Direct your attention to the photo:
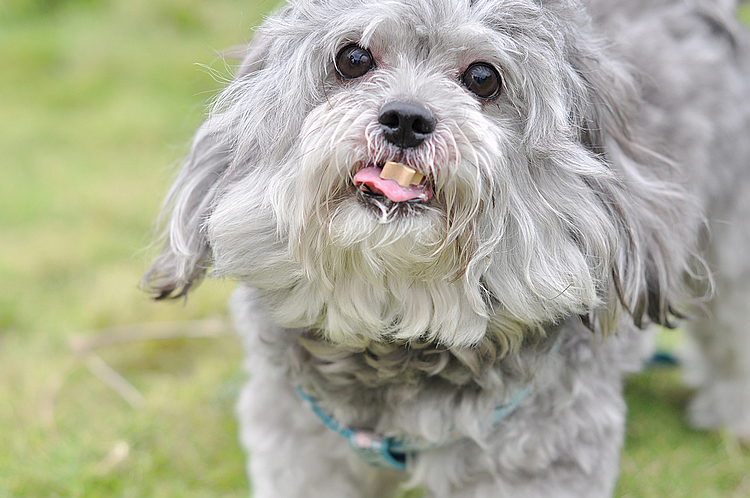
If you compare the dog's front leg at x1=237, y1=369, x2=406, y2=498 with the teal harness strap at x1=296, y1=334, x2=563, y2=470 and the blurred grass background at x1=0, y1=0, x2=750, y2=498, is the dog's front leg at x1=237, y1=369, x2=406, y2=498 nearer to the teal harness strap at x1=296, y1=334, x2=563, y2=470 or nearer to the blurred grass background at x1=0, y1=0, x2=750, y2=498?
the teal harness strap at x1=296, y1=334, x2=563, y2=470

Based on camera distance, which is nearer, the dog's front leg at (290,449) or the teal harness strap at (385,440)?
the teal harness strap at (385,440)

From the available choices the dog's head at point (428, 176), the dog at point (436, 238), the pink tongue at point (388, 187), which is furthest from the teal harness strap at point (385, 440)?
the pink tongue at point (388, 187)

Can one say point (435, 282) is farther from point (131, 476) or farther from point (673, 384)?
point (673, 384)

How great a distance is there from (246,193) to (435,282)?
495 mm

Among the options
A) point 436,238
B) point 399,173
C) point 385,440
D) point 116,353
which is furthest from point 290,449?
point 116,353

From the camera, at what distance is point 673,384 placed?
3.76 metres

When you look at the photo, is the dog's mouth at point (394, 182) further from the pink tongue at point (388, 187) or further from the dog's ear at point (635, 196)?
the dog's ear at point (635, 196)

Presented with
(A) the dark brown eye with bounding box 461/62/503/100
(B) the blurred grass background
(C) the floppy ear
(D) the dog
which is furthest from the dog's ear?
(B) the blurred grass background

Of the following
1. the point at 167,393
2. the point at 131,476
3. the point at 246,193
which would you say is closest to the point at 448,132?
the point at 246,193

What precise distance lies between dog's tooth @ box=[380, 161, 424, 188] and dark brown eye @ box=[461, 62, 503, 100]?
277 millimetres

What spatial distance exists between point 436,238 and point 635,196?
62cm

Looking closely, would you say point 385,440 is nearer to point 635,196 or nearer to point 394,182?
point 394,182

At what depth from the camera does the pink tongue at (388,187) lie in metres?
1.66

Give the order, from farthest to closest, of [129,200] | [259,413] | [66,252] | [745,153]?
[129,200] → [66,252] → [745,153] → [259,413]
